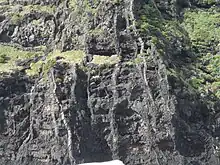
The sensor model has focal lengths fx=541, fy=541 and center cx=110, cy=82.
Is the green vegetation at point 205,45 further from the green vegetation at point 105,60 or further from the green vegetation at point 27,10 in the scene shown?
the green vegetation at point 27,10

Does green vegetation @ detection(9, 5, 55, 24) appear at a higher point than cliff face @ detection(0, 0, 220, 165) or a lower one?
higher

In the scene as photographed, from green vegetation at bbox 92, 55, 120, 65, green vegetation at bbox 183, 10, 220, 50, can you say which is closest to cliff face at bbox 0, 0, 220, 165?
green vegetation at bbox 92, 55, 120, 65

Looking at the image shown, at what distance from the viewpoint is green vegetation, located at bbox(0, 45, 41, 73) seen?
54.2 ft

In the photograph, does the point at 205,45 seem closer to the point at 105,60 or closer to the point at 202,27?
the point at 202,27

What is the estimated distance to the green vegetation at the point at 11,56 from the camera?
16.5 metres

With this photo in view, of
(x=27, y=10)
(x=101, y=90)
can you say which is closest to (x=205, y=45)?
(x=101, y=90)

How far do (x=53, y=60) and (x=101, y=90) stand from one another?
1.77 meters

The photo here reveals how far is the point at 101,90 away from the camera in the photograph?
51.3ft

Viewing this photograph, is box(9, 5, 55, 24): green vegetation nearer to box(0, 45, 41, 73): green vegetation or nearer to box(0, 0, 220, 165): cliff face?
box(0, 0, 220, 165): cliff face

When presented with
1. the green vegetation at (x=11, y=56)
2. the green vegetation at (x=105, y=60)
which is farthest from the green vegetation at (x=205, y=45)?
the green vegetation at (x=11, y=56)

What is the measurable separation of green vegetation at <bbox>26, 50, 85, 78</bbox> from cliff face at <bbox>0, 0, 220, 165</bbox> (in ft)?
0.11

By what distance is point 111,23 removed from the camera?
17.0 m

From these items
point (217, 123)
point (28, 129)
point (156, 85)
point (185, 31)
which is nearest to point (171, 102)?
point (156, 85)

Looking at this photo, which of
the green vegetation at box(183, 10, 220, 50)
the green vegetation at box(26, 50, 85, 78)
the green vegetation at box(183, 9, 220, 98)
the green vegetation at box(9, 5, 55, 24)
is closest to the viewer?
the green vegetation at box(26, 50, 85, 78)
